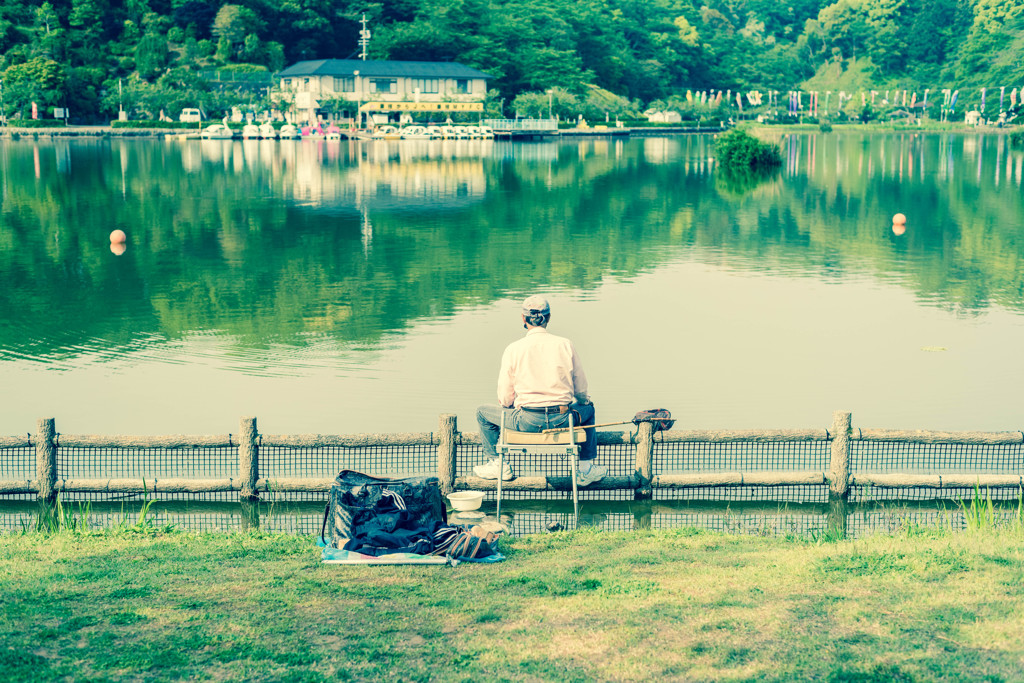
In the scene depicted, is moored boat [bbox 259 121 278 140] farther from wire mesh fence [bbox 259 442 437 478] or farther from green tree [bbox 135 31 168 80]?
wire mesh fence [bbox 259 442 437 478]

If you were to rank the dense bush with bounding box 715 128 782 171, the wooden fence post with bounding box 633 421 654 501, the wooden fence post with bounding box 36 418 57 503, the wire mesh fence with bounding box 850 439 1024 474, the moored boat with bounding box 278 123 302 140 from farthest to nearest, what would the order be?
the moored boat with bounding box 278 123 302 140 → the dense bush with bounding box 715 128 782 171 → the wire mesh fence with bounding box 850 439 1024 474 → the wooden fence post with bounding box 633 421 654 501 → the wooden fence post with bounding box 36 418 57 503

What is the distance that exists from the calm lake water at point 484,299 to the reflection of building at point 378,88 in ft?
192

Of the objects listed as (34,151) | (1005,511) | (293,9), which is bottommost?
(1005,511)

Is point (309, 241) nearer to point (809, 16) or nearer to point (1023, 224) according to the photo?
point (1023, 224)

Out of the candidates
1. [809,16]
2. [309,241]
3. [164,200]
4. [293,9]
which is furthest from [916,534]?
[809,16]

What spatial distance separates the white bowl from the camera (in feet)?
29.7

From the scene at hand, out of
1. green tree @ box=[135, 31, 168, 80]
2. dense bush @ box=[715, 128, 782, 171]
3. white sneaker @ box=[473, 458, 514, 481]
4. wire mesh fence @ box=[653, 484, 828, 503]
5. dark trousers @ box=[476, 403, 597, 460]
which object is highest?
green tree @ box=[135, 31, 168, 80]

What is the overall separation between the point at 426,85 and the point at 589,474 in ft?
324

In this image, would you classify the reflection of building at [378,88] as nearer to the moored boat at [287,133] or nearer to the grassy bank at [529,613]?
the moored boat at [287,133]

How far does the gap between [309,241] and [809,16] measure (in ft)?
460

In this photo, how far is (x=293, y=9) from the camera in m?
113

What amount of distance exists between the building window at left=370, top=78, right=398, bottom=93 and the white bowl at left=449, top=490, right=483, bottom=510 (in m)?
98.1

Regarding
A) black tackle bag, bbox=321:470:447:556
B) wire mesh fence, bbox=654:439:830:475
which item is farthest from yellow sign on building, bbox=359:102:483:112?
black tackle bag, bbox=321:470:447:556

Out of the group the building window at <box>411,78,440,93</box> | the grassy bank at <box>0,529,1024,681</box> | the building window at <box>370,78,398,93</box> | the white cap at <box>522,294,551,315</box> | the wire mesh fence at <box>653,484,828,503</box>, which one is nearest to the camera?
the grassy bank at <box>0,529,1024,681</box>
